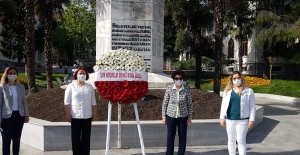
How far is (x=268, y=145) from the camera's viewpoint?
8625 mm

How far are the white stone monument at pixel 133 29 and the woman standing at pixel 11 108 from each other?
5.80 m

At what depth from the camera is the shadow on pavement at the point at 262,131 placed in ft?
30.1

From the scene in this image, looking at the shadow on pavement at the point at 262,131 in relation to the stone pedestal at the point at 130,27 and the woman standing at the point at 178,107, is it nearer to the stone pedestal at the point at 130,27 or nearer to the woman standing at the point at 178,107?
the woman standing at the point at 178,107

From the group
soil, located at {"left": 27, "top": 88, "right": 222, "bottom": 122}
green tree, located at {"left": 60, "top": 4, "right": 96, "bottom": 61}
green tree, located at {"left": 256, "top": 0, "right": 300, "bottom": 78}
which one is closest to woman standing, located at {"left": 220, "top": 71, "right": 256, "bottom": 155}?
soil, located at {"left": 27, "top": 88, "right": 222, "bottom": 122}

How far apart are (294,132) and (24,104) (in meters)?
7.64

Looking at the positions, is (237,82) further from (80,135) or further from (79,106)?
(80,135)

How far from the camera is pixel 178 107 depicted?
6555 mm

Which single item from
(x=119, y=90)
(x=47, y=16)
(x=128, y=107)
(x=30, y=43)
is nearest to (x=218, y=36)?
(x=128, y=107)

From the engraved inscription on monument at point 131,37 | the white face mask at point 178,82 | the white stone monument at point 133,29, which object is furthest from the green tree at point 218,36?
the white face mask at point 178,82

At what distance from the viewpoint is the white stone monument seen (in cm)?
1185

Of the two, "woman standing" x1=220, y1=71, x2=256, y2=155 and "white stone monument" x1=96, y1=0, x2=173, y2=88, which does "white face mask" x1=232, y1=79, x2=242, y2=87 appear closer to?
"woman standing" x1=220, y1=71, x2=256, y2=155

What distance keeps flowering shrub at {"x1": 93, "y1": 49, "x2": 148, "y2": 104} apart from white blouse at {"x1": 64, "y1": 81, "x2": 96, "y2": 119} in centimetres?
40

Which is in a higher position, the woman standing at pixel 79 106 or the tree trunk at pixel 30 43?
the tree trunk at pixel 30 43

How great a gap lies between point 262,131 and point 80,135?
229 inches
